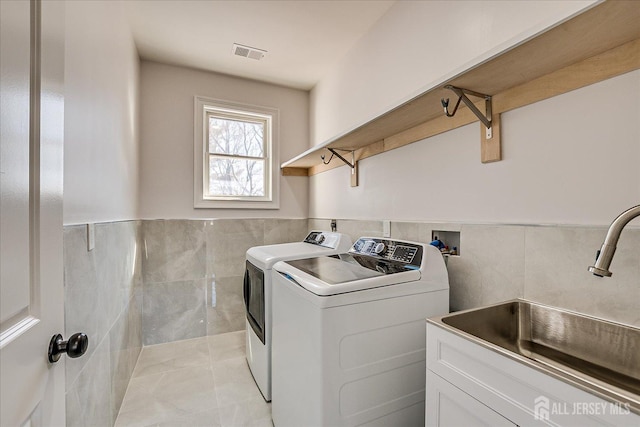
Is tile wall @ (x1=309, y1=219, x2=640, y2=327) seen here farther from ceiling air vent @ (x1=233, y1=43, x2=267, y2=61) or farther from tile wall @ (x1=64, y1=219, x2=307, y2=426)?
ceiling air vent @ (x1=233, y1=43, x2=267, y2=61)

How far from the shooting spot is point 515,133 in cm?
126

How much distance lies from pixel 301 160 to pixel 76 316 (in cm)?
214

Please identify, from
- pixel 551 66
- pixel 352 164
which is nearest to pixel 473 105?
pixel 551 66

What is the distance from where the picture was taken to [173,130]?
286 cm

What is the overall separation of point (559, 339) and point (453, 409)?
1.63 ft

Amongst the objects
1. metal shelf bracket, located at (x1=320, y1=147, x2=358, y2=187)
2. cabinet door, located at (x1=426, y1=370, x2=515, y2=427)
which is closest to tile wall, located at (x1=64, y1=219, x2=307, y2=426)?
metal shelf bracket, located at (x1=320, y1=147, x2=358, y2=187)

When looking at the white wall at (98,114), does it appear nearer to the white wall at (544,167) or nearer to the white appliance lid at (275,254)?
the white appliance lid at (275,254)

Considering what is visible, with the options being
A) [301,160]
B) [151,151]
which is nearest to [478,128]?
[301,160]

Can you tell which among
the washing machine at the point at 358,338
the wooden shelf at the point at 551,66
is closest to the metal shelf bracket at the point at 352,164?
the wooden shelf at the point at 551,66

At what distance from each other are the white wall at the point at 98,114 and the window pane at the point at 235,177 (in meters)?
0.86

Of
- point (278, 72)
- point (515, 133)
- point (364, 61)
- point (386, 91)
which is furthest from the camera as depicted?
point (278, 72)

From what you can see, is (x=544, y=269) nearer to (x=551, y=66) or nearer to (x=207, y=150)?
(x=551, y=66)

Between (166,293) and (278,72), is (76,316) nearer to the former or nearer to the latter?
(166,293)

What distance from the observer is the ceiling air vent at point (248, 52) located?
8.34ft
